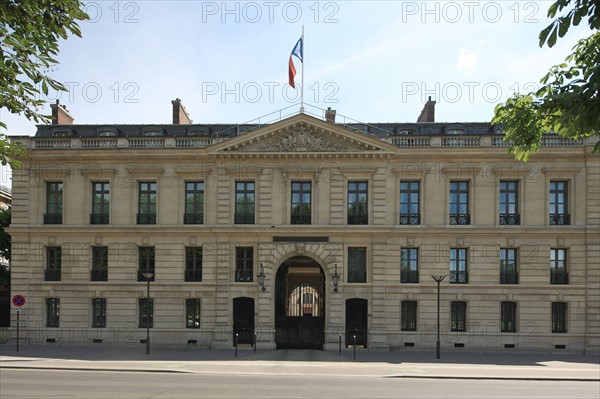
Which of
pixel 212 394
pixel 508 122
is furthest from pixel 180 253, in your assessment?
pixel 508 122

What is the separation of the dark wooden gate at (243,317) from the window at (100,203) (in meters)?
10.1

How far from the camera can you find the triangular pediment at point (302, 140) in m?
30.6

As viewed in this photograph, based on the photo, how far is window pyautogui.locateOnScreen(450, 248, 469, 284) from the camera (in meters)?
30.6

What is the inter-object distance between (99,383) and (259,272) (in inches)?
511

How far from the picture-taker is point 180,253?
1236 inches

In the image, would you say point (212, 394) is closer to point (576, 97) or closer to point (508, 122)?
point (508, 122)

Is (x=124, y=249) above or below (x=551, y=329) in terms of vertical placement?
above

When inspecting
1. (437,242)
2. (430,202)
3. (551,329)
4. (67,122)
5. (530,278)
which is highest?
(67,122)

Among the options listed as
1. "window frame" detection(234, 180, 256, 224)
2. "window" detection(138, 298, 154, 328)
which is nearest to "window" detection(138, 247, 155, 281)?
"window" detection(138, 298, 154, 328)

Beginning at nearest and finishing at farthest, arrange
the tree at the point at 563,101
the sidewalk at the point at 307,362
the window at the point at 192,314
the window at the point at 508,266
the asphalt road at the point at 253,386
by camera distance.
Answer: the tree at the point at 563,101 < the asphalt road at the point at 253,386 < the sidewalk at the point at 307,362 < the window at the point at 508,266 < the window at the point at 192,314

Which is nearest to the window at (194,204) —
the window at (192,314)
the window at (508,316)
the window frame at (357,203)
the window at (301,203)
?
the window at (192,314)

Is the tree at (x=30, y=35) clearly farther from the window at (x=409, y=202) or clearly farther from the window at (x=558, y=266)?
the window at (x=558, y=266)

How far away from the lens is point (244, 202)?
3155cm

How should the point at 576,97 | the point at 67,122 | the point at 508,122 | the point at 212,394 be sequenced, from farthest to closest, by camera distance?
the point at 67,122 → the point at 212,394 → the point at 508,122 → the point at 576,97
